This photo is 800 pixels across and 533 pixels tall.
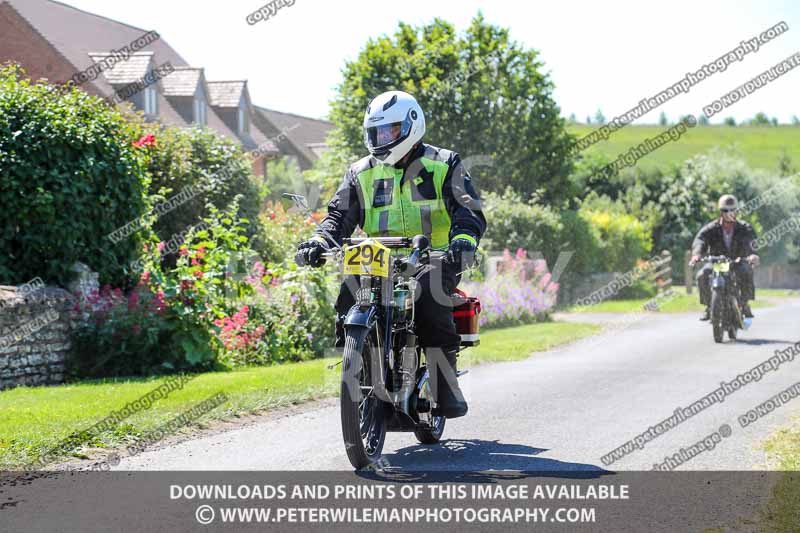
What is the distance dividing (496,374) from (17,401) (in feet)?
17.9

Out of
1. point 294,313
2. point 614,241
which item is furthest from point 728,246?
point 614,241

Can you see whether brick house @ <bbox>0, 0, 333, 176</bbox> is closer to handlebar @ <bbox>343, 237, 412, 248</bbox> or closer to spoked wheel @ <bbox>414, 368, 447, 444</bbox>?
spoked wheel @ <bbox>414, 368, 447, 444</bbox>

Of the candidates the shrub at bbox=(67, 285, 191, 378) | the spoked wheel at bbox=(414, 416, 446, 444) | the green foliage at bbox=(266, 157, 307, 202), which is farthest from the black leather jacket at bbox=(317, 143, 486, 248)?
the green foliage at bbox=(266, 157, 307, 202)

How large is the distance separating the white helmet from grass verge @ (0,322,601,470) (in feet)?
9.47

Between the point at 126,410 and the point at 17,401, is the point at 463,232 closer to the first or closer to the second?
the point at 126,410

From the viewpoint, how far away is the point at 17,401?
9.38 m

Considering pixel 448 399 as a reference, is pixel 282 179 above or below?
above

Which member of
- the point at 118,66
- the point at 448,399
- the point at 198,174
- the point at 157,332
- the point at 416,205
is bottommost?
the point at 448,399

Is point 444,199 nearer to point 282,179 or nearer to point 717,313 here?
point 717,313

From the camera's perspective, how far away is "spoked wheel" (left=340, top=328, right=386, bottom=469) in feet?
19.6

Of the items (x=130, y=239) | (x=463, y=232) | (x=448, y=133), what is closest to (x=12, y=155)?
A: (x=130, y=239)

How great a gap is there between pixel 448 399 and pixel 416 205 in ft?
4.63

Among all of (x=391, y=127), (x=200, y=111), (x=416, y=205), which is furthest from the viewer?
(x=200, y=111)

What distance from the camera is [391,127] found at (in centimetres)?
690
